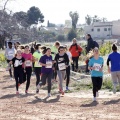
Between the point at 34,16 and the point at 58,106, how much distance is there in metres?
55.0

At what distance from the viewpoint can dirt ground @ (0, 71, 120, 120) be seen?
33.7ft

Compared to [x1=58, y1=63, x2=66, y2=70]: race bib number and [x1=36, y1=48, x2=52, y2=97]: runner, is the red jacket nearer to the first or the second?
[x1=58, y1=63, x2=66, y2=70]: race bib number

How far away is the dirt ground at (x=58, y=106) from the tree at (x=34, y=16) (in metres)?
50.0

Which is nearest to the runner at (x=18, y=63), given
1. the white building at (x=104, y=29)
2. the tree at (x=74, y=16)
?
the white building at (x=104, y=29)

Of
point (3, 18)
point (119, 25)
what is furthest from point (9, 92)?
point (119, 25)

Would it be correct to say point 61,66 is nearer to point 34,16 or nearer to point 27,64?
point 27,64

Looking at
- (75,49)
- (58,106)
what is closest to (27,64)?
(58,106)

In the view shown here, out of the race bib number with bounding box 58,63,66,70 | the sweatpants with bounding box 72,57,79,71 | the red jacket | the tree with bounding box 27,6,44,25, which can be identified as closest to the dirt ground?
the race bib number with bounding box 58,63,66,70

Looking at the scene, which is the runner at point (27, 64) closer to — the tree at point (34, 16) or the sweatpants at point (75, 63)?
the sweatpants at point (75, 63)

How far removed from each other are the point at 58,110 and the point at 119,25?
7088 cm

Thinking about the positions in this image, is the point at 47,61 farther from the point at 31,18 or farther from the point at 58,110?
the point at 31,18

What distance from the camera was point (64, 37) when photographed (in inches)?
2825

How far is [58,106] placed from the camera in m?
12.0

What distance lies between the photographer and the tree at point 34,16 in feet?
215
